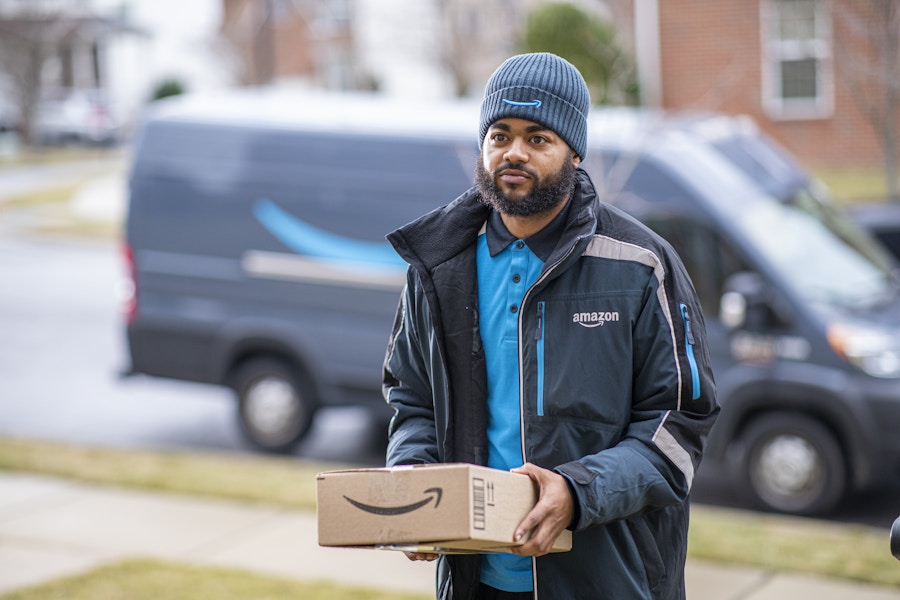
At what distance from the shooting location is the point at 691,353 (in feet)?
9.57

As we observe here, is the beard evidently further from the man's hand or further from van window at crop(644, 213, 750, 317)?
van window at crop(644, 213, 750, 317)

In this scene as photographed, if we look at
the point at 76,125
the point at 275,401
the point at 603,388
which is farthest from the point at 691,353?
the point at 76,125

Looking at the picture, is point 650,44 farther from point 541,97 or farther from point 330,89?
point 330,89

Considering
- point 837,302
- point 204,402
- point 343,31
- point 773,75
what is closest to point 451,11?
point 773,75

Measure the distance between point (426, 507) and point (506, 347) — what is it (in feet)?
1.57

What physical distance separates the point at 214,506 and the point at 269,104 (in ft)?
A: 9.97

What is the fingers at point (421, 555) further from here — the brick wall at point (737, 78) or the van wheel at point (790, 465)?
the brick wall at point (737, 78)

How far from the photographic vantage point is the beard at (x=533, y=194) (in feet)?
9.71

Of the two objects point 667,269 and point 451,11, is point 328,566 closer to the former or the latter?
point 667,269

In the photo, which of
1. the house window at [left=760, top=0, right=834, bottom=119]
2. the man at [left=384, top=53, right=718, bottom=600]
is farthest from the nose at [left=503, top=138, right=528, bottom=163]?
the house window at [left=760, top=0, right=834, bottom=119]

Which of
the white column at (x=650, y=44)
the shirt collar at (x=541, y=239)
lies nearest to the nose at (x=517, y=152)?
the shirt collar at (x=541, y=239)

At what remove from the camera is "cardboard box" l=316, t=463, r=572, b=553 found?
268cm

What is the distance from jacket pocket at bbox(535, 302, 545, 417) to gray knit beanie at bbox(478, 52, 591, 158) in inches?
16.5

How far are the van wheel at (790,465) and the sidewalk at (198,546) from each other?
134 centimetres
